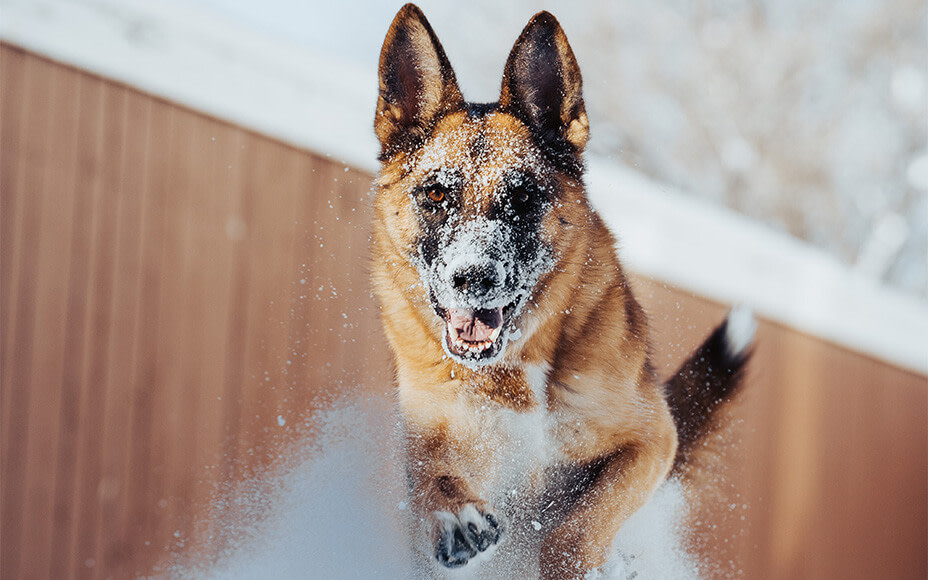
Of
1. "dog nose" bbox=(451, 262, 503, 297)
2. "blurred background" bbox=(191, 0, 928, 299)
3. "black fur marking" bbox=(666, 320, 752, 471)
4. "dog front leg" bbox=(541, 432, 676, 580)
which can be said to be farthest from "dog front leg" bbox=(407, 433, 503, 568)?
"blurred background" bbox=(191, 0, 928, 299)

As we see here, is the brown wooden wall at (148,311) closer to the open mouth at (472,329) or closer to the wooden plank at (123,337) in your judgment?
the wooden plank at (123,337)

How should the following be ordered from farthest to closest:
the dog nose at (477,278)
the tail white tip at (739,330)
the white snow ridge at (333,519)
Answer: the tail white tip at (739,330)
the white snow ridge at (333,519)
the dog nose at (477,278)

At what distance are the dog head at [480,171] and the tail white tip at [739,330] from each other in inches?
24.2

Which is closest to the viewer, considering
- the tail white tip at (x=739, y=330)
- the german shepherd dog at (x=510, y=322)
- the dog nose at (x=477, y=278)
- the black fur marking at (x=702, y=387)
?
the dog nose at (x=477, y=278)

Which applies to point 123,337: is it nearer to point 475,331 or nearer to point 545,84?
point 475,331

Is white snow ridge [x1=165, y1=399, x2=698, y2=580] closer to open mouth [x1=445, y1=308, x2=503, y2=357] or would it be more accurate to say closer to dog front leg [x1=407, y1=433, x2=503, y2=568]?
dog front leg [x1=407, y1=433, x2=503, y2=568]

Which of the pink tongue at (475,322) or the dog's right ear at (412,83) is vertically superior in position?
the dog's right ear at (412,83)

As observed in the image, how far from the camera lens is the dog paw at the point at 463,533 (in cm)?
126

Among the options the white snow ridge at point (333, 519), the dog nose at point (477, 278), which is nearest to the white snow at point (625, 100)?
the dog nose at point (477, 278)

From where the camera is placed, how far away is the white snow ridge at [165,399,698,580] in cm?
139

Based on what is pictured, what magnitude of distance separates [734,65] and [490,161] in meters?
0.98

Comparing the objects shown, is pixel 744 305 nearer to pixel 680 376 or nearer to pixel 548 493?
pixel 680 376

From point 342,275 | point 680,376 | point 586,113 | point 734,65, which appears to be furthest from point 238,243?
point 734,65

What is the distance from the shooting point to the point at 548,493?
142 cm
